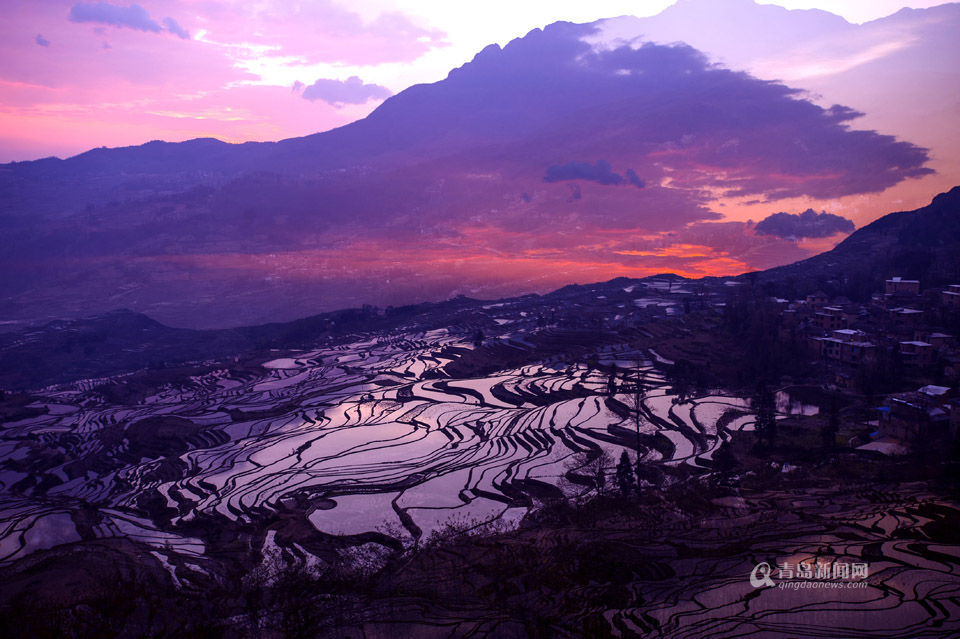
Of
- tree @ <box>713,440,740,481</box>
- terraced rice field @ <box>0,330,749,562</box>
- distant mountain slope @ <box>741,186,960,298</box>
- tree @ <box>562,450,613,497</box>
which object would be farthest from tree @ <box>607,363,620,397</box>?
distant mountain slope @ <box>741,186,960,298</box>

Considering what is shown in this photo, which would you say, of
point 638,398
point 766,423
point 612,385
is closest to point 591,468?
point 638,398

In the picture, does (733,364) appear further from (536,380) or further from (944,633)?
(944,633)

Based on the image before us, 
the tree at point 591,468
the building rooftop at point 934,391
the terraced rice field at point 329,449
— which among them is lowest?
the terraced rice field at point 329,449

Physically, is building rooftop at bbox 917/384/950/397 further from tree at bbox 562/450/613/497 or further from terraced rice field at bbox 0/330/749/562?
tree at bbox 562/450/613/497

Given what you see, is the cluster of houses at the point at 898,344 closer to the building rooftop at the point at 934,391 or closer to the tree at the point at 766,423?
the building rooftop at the point at 934,391

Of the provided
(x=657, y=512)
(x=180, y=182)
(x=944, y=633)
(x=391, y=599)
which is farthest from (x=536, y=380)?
(x=180, y=182)

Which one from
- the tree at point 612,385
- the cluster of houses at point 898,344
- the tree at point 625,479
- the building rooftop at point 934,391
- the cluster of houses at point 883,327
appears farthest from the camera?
the tree at point 612,385

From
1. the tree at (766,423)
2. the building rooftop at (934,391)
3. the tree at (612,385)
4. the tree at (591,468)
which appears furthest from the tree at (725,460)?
the tree at (612,385)

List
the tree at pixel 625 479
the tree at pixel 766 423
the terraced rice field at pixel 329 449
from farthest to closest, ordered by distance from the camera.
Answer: the tree at pixel 766 423 < the terraced rice field at pixel 329 449 < the tree at pixel 625 479
